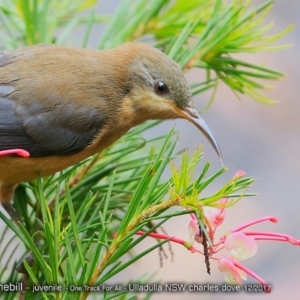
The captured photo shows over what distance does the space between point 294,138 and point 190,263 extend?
3.61 feet

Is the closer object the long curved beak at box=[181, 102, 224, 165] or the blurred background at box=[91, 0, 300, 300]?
the long curved beak at box=[181, 102, 224, 165]


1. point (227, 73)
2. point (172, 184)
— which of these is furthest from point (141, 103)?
point (172, 184)

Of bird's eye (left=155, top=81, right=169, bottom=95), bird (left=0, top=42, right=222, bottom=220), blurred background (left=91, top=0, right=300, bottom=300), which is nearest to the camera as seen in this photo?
bird (left=0, top=42, right=222, bottom=220)

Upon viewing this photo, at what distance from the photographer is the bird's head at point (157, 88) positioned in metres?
1.22

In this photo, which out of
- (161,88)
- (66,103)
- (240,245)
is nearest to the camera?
(240,245)

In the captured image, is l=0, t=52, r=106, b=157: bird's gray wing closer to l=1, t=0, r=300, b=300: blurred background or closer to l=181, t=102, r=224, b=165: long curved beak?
l=181, t=102, r=224, b=165: long curved beak

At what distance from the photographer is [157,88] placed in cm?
130

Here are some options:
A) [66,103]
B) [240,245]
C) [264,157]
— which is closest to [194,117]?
[66,103]

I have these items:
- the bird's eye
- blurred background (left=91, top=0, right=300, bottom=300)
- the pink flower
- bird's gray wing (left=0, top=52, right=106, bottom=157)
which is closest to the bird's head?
the bird's eye

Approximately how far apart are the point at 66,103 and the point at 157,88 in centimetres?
21

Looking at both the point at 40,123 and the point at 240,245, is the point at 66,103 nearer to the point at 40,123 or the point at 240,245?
the point at 40,123

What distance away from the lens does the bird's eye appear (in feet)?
4.18

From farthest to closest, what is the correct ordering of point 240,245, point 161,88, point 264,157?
1. point 264,157
2. point 161,88
3. point 240,245

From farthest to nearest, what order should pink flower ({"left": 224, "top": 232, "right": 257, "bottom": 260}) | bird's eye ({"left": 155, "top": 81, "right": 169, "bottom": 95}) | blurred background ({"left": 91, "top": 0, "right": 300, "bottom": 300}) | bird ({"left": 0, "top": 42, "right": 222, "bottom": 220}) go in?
blurred background ({"left": 91, "top": 0, "right": 300, "bottom": 300}), bird's eye ({"left": 155, "top": 81, "right": 169, "bottom": 95}), bird ({"left": 0, "top": 42, "right": 222, "bottom": 220}), pink flower ({"left": 224, "top": 232, "right": 257, "bottom": 260})
